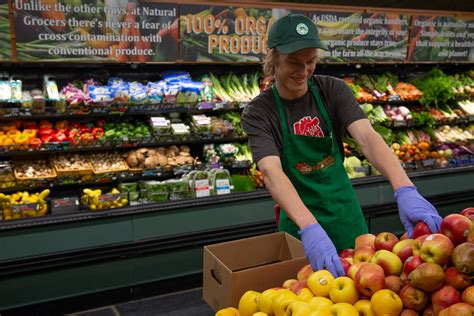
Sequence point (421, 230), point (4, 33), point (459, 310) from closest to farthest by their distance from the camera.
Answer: point (459, 310) < point (421, 230) < point (4, 33)

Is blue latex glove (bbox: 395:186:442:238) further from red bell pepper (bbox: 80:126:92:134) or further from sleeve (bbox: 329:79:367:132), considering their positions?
red bell pepper (bbox: 80:126:92:134)

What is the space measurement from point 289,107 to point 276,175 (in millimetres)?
446

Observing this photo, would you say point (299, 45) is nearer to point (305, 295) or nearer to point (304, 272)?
point (304, 272)

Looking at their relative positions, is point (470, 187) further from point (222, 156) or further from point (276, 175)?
point (276, 175)

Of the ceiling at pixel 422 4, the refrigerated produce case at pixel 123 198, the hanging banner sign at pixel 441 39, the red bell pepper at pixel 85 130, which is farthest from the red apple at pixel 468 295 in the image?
the ceiling at pixel 422 4

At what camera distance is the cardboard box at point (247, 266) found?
1.75 metres

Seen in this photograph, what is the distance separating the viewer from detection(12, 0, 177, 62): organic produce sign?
3.68 metres

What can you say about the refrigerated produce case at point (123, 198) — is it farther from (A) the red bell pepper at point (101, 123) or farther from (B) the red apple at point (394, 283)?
(B) the red apple at point (394, 283)

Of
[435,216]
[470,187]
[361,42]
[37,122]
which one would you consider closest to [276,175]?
[435,216]

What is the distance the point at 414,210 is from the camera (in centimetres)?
187

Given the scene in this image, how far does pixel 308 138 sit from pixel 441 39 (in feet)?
13.0

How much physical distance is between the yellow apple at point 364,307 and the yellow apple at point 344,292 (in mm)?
23

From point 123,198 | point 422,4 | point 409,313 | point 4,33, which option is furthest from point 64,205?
point 422,4

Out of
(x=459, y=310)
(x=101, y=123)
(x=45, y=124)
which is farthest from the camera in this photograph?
(x=101, y=123)
